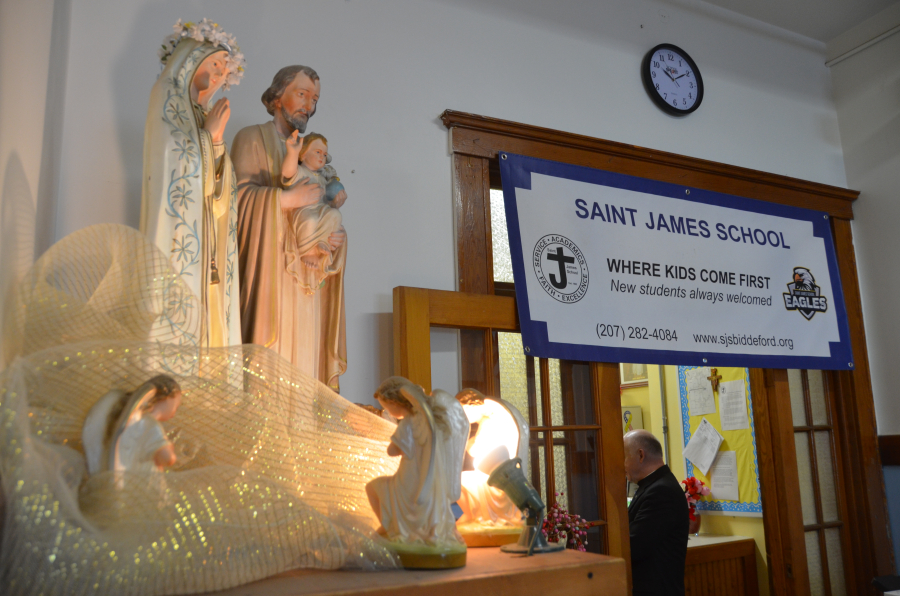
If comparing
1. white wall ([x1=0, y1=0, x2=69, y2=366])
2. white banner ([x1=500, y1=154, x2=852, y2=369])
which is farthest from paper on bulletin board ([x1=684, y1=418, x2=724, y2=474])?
white wall ([x1=0, y1=0, x2=69, y2=366])

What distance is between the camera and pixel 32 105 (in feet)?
6.17

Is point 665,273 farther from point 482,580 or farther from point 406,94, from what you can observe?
point 482,580

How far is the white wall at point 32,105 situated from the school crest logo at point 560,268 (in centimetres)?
169

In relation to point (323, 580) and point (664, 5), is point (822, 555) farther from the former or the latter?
point (323, 580)

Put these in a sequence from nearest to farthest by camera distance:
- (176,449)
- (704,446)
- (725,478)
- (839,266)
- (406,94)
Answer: (176,449) < (406,94) < (839,266) < (725,478) < (704,446)

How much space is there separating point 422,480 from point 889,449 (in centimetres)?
332

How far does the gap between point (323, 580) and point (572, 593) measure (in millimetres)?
467

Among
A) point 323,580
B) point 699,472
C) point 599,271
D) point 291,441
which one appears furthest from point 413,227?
point 699,472

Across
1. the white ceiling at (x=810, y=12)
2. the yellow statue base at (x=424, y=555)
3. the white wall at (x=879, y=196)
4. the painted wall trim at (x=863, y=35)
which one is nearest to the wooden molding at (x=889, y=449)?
the white wall at (x=879, y=196)

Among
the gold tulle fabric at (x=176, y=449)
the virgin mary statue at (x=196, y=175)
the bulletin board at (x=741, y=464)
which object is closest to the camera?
the gold tulle fabric at (x=176, y=449)

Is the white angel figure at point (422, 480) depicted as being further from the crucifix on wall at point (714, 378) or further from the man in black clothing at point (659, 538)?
the crucifix on wall at point (714, 378)

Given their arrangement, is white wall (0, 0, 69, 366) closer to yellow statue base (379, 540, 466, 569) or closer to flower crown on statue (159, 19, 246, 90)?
flower crown on statue (159, 19, 246, 90)

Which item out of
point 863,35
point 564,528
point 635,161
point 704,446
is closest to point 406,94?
point 635,161

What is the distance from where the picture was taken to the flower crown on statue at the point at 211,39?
5.46 ft
